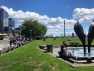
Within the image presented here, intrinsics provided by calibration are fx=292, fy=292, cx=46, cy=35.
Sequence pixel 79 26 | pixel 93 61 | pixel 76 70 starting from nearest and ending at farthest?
pixel 76 70
pixel 93 61
pixel 79 26

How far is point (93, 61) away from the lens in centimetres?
2353

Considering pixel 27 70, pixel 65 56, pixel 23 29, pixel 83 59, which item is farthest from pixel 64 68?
pixel 23 29

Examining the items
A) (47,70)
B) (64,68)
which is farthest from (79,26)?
(47,70)

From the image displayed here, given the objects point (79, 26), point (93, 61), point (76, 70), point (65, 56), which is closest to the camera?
point (76, 70)

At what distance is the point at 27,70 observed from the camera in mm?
19922

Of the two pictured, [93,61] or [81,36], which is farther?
[81,36]

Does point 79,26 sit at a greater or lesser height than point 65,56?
greater

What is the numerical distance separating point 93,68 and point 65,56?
6889 mm

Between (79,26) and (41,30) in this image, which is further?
(41,30)

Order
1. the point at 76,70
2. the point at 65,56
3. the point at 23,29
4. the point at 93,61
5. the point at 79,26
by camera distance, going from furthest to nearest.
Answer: the point at 23,29 < the point at 79,26 < the point at 65,56 < the point at 93,61 < the point at 76,70

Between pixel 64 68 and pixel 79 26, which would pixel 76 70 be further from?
pixel 79 26

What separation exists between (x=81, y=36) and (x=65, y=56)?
41.7 ft

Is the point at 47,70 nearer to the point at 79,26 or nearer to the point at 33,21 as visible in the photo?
the point at 79,26

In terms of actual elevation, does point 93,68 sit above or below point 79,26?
below
